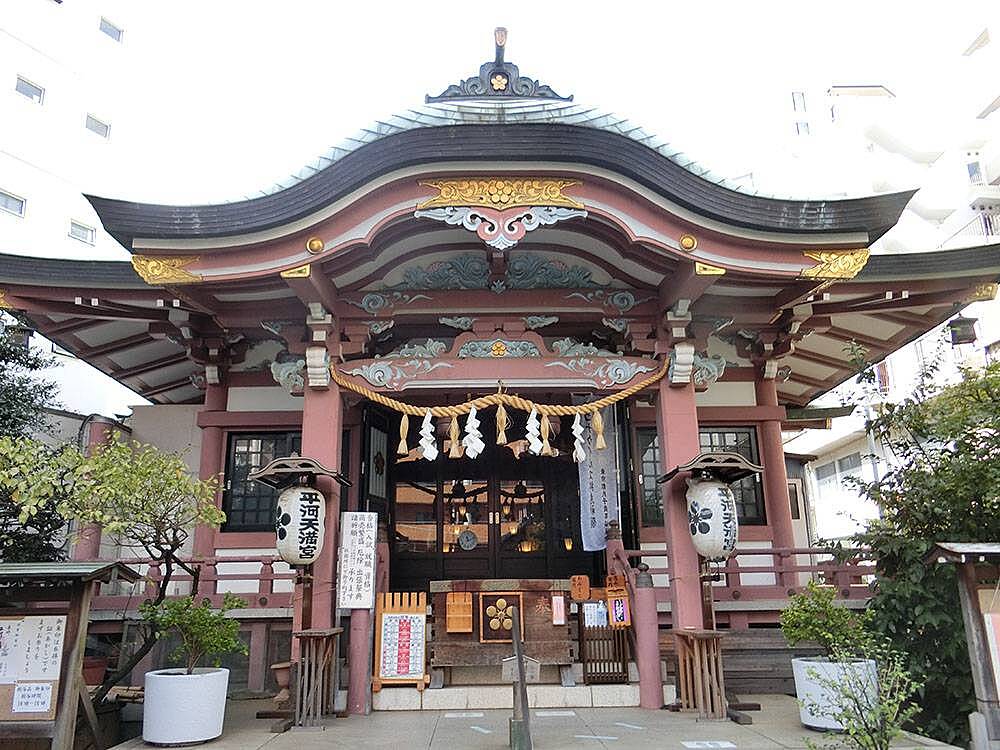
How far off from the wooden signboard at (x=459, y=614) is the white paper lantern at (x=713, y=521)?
2.83 m

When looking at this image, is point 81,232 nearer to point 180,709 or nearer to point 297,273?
point 297,273

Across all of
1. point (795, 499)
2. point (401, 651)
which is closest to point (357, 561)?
point (401, 651)

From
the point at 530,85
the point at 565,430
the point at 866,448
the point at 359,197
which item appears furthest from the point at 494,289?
the point at 866,448

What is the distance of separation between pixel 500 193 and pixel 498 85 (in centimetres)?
224

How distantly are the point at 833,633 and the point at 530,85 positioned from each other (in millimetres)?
7045

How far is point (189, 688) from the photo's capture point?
6.40 m

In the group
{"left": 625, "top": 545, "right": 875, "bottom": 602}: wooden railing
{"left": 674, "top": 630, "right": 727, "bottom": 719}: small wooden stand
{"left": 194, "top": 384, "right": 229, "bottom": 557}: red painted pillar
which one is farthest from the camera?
{"left": 194, "top": 384, "right": 229, "bottom": 557}: red painted pillar

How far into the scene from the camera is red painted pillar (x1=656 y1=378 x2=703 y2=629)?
780 centimetres

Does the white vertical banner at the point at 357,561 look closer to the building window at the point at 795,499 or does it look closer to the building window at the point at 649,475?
the building window at the point at 649,475

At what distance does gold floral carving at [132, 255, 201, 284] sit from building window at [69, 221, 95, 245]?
16689 mm

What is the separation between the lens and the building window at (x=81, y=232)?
2131 centimetres

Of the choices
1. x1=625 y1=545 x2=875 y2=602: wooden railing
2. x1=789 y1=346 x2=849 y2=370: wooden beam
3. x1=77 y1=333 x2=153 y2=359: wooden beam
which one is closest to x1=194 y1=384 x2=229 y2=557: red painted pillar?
x1=77 y1=333 x2=153 y2=359: wooden beam

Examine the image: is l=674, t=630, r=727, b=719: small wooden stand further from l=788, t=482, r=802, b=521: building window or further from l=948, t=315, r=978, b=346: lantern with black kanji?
l=788, t=482, r=802, b=521: building window

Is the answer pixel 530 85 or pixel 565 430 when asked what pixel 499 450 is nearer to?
pixel 565 430
